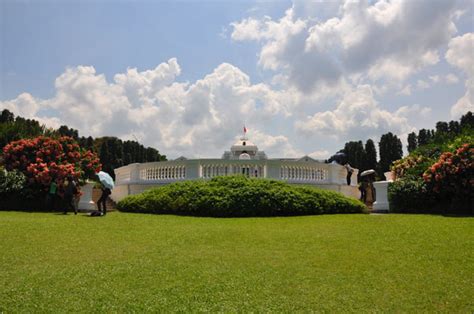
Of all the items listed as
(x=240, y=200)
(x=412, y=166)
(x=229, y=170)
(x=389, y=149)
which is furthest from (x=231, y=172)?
(x=389, y=149)

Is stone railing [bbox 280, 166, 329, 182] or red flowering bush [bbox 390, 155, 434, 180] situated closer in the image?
red flowering bush [bbox 390, 155, 434, 180]

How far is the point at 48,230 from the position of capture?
10.7 meters

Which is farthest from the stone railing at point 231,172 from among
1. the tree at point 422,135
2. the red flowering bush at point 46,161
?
the tree at point 422,135

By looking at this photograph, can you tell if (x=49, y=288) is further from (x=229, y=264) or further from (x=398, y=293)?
(x=398, y=293)

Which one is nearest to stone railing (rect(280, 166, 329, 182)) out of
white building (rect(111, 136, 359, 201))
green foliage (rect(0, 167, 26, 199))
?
white building (rect(111, 136, 359, 201))

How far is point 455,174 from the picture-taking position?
15.0 meters

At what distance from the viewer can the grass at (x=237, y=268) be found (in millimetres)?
5488

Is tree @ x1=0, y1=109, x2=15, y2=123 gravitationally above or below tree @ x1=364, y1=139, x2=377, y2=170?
above

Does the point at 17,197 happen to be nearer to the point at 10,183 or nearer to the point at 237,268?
the point at 10,183

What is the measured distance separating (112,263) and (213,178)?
949 centimetres

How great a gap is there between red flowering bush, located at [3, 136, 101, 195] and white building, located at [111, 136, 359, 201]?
224cm

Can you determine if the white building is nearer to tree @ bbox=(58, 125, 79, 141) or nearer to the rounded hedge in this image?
the rounded hedge

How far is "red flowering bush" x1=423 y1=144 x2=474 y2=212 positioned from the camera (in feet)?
48.6

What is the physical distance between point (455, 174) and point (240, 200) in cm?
784
